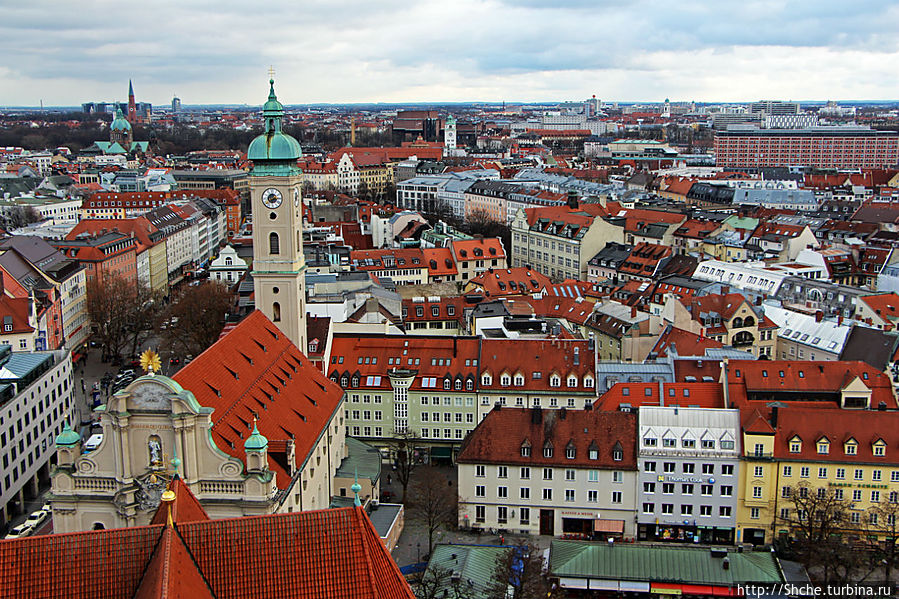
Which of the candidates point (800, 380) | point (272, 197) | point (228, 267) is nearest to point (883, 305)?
point (800, 380)

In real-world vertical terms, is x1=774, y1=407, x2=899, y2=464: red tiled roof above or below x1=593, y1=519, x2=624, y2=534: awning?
above

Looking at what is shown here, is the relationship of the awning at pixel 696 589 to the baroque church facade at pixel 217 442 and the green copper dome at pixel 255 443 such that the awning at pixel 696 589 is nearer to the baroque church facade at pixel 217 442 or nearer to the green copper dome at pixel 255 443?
the baroque church facade at pixel 217 442

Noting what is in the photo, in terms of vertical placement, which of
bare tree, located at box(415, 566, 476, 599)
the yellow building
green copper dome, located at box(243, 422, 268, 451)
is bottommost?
bare tree, located at box(415, 566, 476, 599)

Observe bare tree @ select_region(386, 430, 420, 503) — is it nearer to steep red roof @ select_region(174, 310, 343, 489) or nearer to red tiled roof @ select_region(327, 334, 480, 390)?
red tiled roof @ select_region(327, 334, 480, 390)

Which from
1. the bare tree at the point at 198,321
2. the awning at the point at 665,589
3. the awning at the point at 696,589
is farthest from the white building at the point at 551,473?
the bare tree at the point at 198,321

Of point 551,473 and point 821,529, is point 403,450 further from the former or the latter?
point 821,529

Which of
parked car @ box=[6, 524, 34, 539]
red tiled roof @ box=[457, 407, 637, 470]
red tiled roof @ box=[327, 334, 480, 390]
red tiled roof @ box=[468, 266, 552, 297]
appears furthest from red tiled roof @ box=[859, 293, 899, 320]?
parked car @ box=[6, 524, 34, 539]

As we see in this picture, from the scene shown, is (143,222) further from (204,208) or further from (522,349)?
(522,349)
